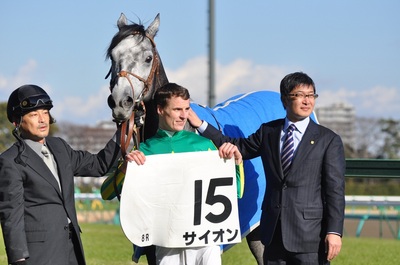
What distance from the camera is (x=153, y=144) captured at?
524 centimetres

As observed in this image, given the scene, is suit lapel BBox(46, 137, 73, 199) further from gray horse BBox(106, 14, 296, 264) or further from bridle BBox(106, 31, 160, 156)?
gray horse BBox(106, 14, 296, 264)

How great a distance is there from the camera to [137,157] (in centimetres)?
506

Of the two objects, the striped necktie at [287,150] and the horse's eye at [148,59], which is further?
the horse's eye at [148,59]

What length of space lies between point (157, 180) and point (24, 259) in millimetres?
979

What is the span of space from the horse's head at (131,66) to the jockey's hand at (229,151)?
0.95m

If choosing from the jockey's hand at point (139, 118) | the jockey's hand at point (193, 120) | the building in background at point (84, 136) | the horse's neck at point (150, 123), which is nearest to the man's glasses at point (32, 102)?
the jockey's hand at point (193, 120)

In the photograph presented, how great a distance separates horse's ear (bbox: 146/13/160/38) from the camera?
6524 millimetres

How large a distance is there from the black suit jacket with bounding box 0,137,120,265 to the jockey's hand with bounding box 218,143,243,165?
0.97 m

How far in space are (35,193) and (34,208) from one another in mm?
89

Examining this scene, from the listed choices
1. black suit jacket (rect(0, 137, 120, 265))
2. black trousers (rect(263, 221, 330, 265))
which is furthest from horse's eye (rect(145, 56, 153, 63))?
black trousers (rect(263, 221, 330, 265))

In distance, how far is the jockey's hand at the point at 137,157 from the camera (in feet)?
16.6

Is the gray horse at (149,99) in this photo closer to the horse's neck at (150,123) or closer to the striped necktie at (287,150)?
the horse's neck at (150,123)

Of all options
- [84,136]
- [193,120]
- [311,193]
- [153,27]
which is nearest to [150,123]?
[193,120]

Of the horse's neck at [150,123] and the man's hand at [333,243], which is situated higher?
the horse's neck at [150,123]
